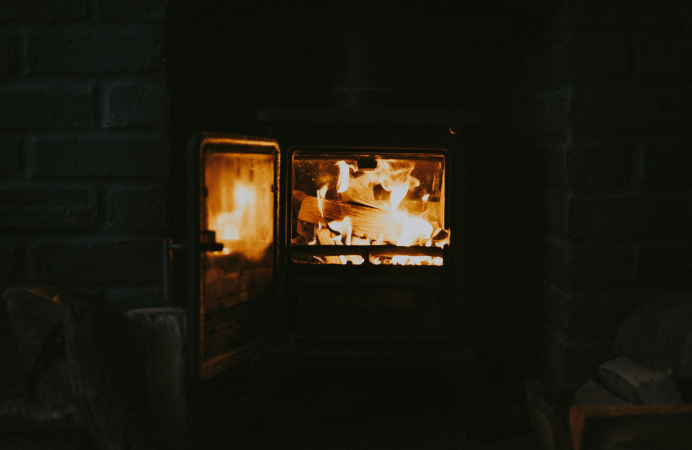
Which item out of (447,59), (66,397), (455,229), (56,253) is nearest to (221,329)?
(66,397)

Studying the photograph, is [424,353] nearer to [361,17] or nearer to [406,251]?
[406,251]

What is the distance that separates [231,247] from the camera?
4.46 feet

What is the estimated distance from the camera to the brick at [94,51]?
4.61 ft

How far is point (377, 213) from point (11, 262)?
3.19 ft

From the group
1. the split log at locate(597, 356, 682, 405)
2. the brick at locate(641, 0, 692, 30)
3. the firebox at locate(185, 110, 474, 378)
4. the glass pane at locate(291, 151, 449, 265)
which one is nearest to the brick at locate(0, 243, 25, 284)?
the firebox at locate(185, 110, 474, 378)

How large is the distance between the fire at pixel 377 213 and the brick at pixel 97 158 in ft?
1.40

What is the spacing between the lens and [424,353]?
1.49m

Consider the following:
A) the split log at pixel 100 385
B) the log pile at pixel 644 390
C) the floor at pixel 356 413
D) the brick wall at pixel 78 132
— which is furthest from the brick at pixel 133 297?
the log pile at pixel 644 390

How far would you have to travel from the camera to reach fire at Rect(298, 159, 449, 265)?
61.7 inches

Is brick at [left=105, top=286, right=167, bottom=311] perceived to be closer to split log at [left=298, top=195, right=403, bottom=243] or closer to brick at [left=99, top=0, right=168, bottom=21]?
split log at [left=298, top=195, right=403, bottom=243]

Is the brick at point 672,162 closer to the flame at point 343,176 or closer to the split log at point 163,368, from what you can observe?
the flame at point 343,176

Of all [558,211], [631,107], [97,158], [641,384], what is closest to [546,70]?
[631,107]

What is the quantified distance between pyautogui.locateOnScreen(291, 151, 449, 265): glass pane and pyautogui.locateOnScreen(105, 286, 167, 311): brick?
0.39 m

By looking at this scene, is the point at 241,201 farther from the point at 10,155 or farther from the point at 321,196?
the point at 10,155
